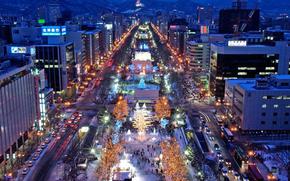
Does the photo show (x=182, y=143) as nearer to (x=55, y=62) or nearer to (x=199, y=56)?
(x=55, y=62)

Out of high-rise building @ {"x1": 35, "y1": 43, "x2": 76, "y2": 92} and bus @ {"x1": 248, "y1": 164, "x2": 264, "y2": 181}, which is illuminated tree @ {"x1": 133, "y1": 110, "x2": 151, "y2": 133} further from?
high-rise building @ {"x1": 35, "y1": 43, "x2": 76, "y2": 92}

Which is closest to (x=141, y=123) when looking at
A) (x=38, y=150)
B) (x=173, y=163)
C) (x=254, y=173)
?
(x=38, y=150)

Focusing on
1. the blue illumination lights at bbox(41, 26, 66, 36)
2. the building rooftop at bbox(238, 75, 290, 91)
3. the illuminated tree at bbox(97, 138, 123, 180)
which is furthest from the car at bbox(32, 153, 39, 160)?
the blue illumination lights at bbox(41, 26, 66, 36)

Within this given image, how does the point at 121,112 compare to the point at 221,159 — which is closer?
the point at 221,159

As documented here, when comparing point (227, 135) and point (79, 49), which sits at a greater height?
A: point (79, 49)

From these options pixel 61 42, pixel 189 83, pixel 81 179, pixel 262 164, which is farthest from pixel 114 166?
pixel 189 83

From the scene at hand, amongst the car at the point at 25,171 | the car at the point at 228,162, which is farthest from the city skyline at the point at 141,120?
the car at the point at 228,162

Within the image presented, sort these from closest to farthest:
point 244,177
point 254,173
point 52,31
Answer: point 254,173 < point 244,177 < point 52,31

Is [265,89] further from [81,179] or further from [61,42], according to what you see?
[61,42]
